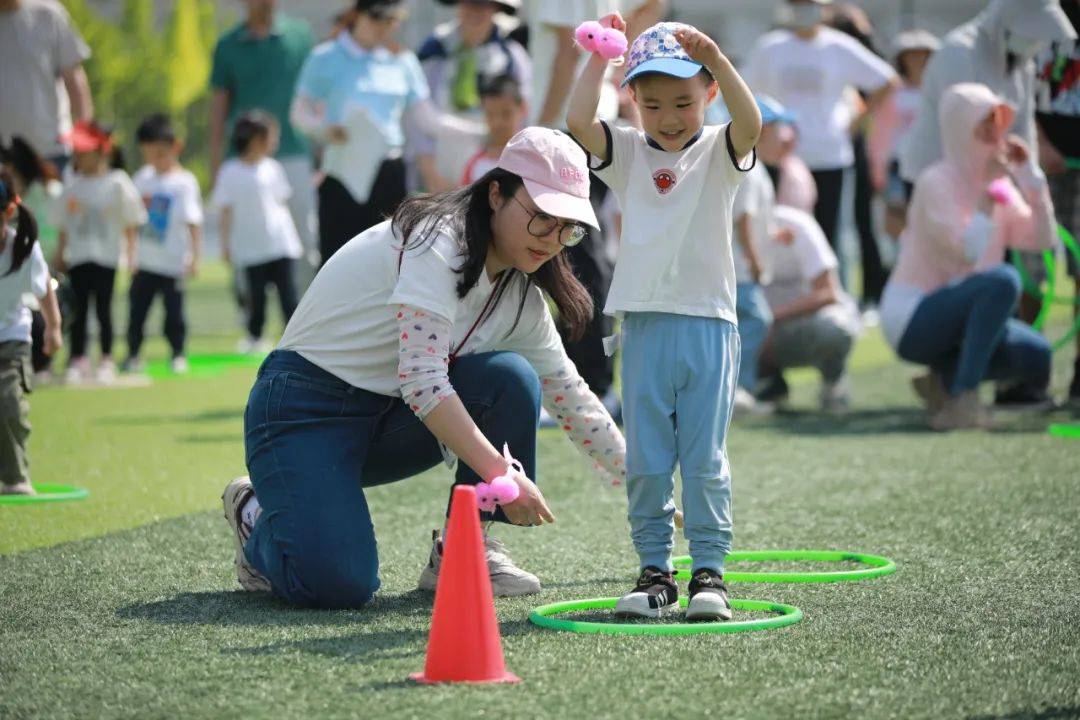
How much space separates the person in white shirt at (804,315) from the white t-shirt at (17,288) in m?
3.98

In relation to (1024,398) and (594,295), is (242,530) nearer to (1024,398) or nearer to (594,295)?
(594,295)

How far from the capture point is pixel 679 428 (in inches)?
161

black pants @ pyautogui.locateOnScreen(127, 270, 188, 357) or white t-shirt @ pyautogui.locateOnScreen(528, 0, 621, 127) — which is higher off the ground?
white t-shirt @ pyautogui.locateOnScreen(528, 0, 621, 127)

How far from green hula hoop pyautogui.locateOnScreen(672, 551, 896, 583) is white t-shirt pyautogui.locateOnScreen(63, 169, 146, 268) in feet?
20.8

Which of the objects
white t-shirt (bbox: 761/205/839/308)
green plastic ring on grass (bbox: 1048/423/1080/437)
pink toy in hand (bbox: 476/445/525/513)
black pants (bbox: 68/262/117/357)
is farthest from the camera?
black pants (bbox: 68/262/117/357)

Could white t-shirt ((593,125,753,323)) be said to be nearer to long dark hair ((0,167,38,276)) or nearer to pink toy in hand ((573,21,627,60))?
pink toy in hand ((573,21,627,60))

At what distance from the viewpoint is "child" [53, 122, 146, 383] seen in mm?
10156

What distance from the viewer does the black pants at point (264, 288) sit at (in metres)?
11.4

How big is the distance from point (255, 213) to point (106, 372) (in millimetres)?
1729

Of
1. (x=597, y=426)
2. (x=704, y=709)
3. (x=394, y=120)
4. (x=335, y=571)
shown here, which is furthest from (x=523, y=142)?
(x=394, y=120)

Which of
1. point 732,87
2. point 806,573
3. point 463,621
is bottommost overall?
point 806,573

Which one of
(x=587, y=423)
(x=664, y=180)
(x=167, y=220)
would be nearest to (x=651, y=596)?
(x=587, y=423)

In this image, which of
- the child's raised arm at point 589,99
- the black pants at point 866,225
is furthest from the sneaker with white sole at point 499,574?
the black pants at point 866,225

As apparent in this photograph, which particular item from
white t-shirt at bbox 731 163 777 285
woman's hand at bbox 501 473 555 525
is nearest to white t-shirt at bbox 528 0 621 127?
white t-shirt at bbox 731 163 777 285
